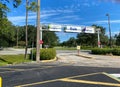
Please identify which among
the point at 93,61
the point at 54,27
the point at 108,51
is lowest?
the point at 93,61

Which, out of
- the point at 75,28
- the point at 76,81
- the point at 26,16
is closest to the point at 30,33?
the point at 75,28

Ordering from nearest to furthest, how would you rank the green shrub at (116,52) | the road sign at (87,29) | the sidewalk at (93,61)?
the sidewalk at (93,61) → the green shrub at (116,52) → the road sign at (87,29)

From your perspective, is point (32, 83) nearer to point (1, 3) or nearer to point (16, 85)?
point (16, 85)

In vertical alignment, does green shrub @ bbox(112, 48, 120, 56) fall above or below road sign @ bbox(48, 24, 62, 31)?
below

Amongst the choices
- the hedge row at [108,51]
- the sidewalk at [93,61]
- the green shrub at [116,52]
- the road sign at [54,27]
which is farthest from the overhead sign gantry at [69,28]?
the sidewalk at [93,61]

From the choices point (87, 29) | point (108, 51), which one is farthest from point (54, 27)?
point (108, 51)

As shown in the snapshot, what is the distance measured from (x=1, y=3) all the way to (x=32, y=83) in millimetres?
21062

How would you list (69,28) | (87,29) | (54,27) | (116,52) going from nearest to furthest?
(116,52), (54,27), (69,28), (87,29)

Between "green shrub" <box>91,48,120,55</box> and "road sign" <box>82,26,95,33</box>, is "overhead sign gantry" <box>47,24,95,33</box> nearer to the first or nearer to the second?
"road sign" <box>82,26,95,33</box>

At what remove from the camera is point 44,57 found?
127ft

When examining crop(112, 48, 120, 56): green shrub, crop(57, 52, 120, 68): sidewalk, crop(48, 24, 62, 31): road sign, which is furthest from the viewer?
crop(48, 24, 62, 31): road sign

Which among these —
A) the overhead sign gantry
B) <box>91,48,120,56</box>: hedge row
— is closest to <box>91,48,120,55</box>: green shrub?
<box>91,48,120,56</box>: hedge row

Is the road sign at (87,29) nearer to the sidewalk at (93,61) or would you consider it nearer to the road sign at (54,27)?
the road sign at (54,27)

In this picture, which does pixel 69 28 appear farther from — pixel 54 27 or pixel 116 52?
pixel 116 52
